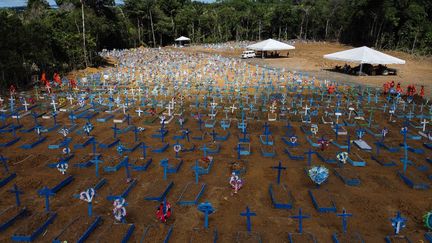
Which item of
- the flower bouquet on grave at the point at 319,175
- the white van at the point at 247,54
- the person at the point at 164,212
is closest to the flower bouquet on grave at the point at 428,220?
the flower bouquet on grave at the point at 319,175

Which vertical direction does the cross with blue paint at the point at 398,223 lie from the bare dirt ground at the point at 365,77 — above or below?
below

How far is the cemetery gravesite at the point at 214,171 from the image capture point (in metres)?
8.85

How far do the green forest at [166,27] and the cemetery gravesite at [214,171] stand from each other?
5927mm

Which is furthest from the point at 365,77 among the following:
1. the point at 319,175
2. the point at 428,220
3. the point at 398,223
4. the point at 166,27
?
the point at 166,27

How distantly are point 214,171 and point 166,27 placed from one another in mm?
56208

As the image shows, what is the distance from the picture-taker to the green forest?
2681 cm

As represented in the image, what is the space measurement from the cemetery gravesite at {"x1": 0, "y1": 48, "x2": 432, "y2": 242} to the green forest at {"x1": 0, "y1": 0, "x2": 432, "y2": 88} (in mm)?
5927

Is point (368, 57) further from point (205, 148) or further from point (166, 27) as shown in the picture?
point (166, 27)

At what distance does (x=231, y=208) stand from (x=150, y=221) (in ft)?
7.93

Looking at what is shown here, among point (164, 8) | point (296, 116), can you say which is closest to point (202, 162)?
point (296, 116)

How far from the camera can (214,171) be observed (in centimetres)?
1228

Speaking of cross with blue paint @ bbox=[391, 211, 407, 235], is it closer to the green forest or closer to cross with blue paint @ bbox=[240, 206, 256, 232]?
cross with blue paint @ bbox=[240, 206, 256, 232]

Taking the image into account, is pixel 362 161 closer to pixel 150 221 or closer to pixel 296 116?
pixel 296 116

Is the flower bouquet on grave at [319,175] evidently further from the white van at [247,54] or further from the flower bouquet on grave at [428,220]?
the white van at [247,54]
